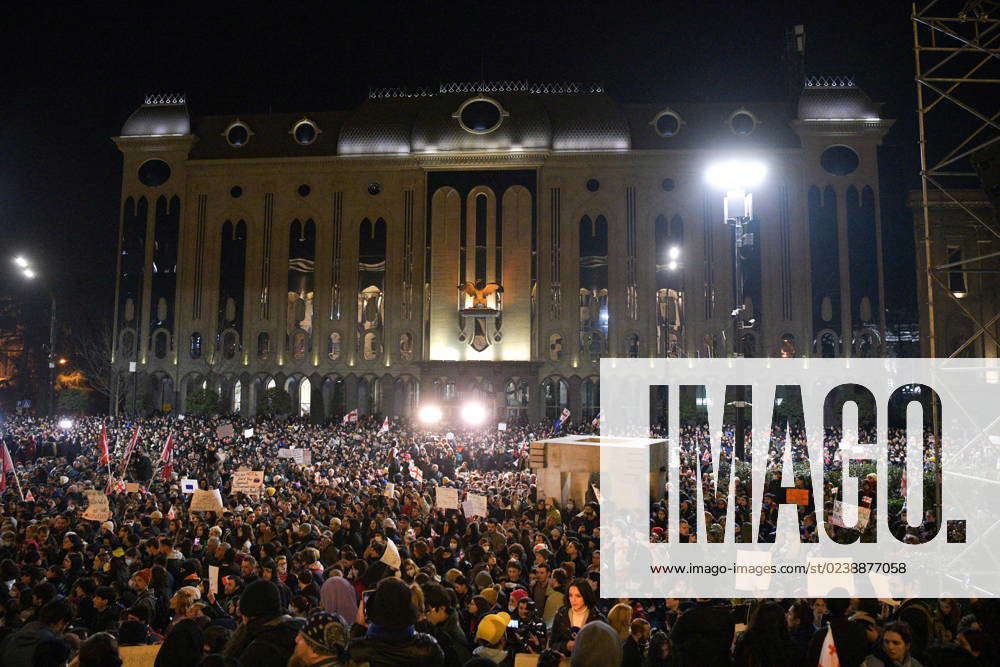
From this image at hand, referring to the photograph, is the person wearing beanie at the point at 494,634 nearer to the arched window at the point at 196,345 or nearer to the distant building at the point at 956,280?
the distant building at the point at 956,280

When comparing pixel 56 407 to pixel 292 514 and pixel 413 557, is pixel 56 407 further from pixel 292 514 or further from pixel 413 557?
pixel 413 557

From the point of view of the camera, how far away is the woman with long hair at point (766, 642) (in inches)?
194

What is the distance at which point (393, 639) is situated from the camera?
4316 millimetres

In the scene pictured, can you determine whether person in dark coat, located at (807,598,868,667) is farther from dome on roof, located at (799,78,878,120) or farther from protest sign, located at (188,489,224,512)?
dome on roof, located at (799,78,878,120)

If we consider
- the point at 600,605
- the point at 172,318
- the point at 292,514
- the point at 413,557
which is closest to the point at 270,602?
the point at 600,605

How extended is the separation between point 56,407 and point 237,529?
162ft

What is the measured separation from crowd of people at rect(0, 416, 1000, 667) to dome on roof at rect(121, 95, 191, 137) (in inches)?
1481

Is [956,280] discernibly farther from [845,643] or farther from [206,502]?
[845,643]

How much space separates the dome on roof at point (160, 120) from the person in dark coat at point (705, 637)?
50815 mm

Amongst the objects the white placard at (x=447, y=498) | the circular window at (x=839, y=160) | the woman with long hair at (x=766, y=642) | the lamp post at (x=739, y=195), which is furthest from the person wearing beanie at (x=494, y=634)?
the circular window at (x=839, y=160)

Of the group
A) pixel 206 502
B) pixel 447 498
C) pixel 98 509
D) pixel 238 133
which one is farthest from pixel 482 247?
pixel 98 509

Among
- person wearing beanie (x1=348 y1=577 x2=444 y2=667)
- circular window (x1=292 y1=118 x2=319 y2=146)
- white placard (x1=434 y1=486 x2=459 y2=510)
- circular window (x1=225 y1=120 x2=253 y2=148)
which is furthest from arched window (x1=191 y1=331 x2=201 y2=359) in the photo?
person wearing beanie (x1=348 y1=577 x2=444 y2=667)

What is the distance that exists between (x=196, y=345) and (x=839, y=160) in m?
43.2

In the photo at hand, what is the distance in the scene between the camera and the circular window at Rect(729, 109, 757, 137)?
46125mm
